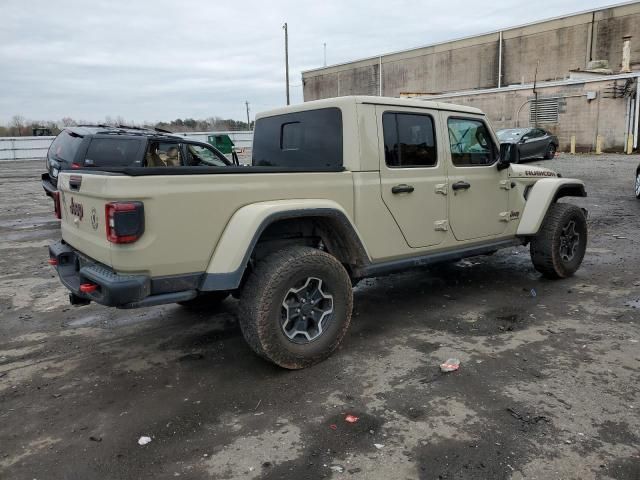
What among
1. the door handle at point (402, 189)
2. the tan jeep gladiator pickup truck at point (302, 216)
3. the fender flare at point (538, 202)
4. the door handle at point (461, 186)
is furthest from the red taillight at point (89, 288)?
the fender flare at point (538, 202)

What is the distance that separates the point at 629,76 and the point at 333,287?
2609 centimetres

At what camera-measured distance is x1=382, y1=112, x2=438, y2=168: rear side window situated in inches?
171

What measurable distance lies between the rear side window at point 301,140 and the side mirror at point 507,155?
205 cm

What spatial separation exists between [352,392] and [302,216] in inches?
50.1

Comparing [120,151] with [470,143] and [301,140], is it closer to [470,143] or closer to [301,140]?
[301,140]

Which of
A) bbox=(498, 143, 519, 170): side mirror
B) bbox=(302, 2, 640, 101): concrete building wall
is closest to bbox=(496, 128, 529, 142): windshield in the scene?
bbox=(498, 143, 519, 170): side mirror

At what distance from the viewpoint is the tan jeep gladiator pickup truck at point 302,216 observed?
314 cm

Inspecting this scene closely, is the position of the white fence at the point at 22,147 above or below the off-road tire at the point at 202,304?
above

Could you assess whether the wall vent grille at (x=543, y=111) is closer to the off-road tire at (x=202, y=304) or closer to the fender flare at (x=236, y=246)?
the off-road tire at (x=202, y=304)

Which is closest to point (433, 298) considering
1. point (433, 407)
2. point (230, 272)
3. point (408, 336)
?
point (408, 336)

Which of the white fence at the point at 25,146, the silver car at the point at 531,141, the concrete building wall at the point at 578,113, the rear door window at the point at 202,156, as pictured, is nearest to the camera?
the rear door window at the point at 202,156

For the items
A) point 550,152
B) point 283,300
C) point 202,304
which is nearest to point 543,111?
point 550,152

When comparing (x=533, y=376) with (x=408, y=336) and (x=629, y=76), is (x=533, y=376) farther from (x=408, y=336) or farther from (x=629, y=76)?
(x=629, y=76)

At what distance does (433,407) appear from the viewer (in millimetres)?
3238
